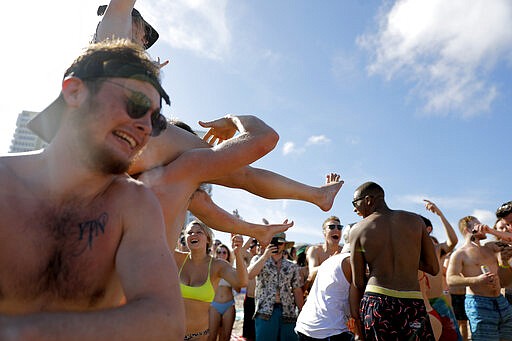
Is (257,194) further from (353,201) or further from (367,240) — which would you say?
(353,201)

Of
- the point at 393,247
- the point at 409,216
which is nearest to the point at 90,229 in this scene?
the point at 393,247

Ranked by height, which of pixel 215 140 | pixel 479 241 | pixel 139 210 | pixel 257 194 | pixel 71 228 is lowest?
pixel 71 228

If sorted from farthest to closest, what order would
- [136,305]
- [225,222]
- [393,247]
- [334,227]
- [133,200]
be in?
[334,227]
[393,247]
[225,222]
[133,200]
[136,305]

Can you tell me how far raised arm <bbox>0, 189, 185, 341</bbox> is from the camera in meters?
1.14

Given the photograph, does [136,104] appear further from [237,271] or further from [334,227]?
[334,227]

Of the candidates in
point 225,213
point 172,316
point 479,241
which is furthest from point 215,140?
point 479,241

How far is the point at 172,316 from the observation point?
4.38 feet

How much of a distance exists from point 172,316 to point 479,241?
290 inches

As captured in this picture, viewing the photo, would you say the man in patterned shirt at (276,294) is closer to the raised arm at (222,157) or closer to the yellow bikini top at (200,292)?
the yellow bikini top at (200,292)

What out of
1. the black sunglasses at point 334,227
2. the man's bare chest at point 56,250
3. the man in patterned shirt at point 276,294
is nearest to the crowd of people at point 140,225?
the man's bare chest at point 56,250

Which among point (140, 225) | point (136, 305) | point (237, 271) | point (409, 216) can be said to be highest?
point (409, 216)

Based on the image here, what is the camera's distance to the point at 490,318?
6.36 m

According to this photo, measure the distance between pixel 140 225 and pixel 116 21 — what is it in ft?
5.01

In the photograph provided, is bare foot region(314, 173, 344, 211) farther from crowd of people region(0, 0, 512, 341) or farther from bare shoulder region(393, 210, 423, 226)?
bare shoulder region(393, 210, 423, 226)
